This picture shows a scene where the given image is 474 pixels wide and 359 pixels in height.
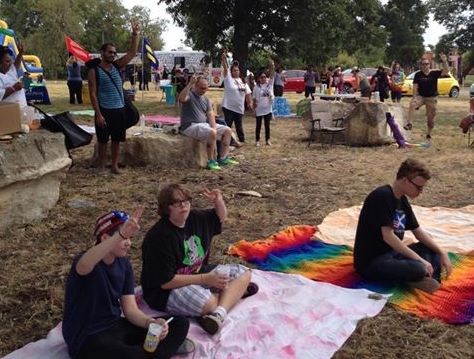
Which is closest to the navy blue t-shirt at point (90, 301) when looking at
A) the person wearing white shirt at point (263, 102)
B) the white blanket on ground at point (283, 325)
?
the white blanket on ground at point (283, 325)

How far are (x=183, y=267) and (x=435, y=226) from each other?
10.4 ft

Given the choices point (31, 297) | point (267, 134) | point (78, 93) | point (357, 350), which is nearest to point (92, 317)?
point (31, 297)

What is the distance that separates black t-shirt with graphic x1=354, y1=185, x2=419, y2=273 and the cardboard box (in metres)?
3.45

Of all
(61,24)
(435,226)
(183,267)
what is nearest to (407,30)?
(61,24)

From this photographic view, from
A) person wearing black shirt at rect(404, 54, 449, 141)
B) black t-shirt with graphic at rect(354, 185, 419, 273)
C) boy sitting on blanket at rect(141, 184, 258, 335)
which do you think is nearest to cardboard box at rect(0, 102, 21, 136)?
boy sitting on blanket at rect(141, 184, 258, 335)

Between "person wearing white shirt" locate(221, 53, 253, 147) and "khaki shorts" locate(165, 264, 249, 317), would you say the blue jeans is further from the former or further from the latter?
"person wearing white shirt" locate(221, 53, 253, 147)

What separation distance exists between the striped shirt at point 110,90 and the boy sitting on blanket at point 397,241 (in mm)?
4245

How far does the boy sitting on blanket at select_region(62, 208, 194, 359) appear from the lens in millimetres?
2620

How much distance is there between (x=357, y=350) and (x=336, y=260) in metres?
1.49

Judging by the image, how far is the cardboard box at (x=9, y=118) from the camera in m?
5.18

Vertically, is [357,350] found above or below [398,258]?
below

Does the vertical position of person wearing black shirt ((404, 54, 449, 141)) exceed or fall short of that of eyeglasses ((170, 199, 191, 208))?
it exceeds it

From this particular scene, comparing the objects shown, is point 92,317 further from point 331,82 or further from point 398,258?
point 331,82

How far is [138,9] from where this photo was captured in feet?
252
